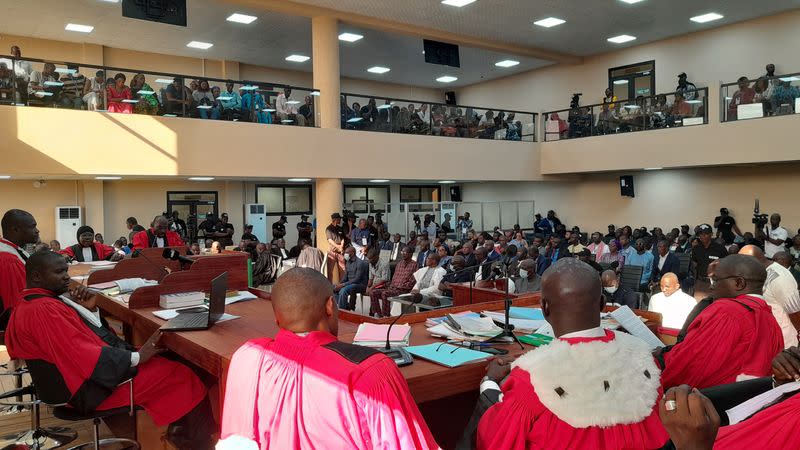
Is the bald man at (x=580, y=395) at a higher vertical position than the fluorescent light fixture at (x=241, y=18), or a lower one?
lower

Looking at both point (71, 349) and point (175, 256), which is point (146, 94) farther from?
point (71, 349)

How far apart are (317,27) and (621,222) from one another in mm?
9583

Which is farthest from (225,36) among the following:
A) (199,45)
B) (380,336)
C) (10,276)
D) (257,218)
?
(380,336)

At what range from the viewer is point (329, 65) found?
12.3 metres

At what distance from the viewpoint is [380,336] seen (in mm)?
2723

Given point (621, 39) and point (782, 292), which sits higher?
point (621, 39)

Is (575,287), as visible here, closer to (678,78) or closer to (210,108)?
(210,108)

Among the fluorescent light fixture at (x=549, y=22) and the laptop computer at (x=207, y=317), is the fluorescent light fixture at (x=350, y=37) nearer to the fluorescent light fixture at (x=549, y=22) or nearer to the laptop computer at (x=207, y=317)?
the fluorescent light fixture at (x=549, y=22)

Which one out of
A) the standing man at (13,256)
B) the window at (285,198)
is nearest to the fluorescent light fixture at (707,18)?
the window at (285,198)

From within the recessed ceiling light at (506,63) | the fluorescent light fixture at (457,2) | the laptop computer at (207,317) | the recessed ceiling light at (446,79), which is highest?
the recessed ceiling light at (446,79)

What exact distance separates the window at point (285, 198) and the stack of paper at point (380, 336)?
14.7 m

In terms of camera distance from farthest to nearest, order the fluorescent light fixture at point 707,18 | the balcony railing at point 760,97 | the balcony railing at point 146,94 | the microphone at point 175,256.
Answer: the fluorescent light fixture at point 707,18, the balcony railing at point 760,97, the balcony railing at point 146,94, the microphone at point 175,256

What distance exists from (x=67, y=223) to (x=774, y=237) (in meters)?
15.1

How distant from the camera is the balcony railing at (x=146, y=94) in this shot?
360 inches
